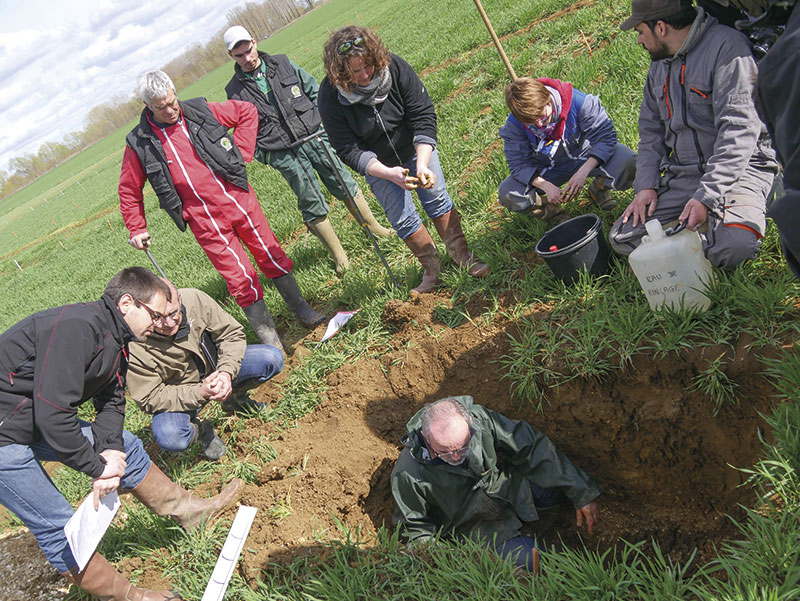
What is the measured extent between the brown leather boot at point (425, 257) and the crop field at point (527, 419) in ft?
0.39

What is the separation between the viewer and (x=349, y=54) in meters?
3.44

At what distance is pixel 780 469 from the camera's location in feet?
7.24

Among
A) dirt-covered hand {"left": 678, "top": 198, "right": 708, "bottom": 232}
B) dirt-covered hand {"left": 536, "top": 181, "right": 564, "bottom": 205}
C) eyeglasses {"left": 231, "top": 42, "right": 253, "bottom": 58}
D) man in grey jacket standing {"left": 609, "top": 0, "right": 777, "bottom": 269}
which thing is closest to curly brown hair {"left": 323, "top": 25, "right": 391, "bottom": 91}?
dirt-covered hand {"left": 536, "top": 181, "right": 564, "bottom": 205}

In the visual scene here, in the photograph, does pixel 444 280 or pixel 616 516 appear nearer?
pixel 616 516

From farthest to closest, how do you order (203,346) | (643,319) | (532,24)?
(532,24)
(203,346)
(643,319)

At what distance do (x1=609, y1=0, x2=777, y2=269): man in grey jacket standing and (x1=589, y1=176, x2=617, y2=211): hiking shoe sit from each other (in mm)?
838

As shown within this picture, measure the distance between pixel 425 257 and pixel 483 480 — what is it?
187 centimetres

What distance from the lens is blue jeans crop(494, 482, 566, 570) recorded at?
3.03 metres

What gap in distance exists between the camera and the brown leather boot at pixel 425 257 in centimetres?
424

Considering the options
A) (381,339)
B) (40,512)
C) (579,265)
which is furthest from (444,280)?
(40,512)

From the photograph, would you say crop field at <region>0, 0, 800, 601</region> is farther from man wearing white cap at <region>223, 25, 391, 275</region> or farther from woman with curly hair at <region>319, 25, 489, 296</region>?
man wearing white cap at <region>223, 25, 391, 275</region>

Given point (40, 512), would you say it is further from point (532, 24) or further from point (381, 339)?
point (532, 24)

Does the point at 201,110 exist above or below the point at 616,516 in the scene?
above

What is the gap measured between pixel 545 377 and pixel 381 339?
145 cm
